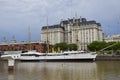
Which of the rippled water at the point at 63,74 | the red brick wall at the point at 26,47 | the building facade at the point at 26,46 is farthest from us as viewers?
the building facade at the point at 26,46

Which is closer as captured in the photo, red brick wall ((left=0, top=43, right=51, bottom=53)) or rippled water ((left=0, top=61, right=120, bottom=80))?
rippled water ((left=0, top=61, right=120, bottom=80))

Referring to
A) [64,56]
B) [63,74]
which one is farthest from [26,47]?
[63,74]

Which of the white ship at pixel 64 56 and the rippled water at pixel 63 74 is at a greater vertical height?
the white ship at pixel 64 56

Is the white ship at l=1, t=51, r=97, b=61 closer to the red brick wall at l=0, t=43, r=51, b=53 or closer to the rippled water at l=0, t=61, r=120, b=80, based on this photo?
the rippled water at l=0, t=61, r=120, b=80

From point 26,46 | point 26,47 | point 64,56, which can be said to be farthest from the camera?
point 26,46

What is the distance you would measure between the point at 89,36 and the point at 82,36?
18.1ft

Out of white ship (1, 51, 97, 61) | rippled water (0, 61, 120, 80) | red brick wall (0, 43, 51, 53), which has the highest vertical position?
red brick wall (0, 43, 51, 53)

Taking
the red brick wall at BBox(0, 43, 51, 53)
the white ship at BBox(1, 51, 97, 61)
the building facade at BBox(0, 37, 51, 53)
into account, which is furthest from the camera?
the building facade at BBox(0, 37, 51, 53)

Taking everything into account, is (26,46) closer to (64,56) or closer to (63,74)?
(64,56)

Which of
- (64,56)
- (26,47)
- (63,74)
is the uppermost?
(26,47)

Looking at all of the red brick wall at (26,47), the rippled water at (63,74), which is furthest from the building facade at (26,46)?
the rippled water at (63,74)

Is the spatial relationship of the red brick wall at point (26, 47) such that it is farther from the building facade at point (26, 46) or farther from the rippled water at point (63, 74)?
the rippled water at point (63, 74)

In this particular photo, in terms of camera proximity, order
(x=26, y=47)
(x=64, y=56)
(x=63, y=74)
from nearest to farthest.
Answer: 1. (x=63, y=74)
2. (x=64, y=56)
3. (x=26, y=47)

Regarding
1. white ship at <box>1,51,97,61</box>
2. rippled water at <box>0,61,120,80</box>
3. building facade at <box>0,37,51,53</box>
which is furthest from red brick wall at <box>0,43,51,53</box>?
rippled water at <box>0,61,120,80</box>
